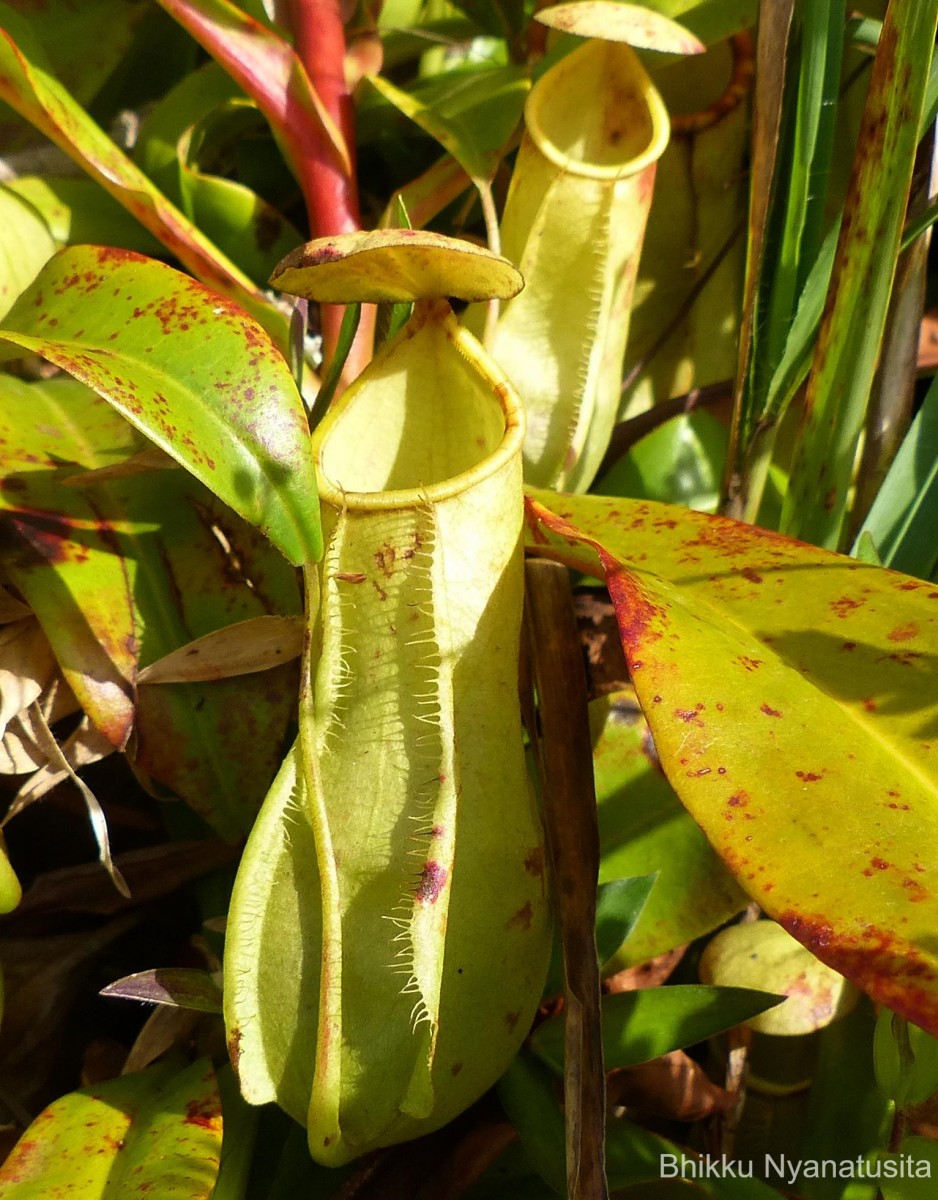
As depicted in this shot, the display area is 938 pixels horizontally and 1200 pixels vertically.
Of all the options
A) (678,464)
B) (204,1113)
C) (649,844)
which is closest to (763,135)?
(678,464)

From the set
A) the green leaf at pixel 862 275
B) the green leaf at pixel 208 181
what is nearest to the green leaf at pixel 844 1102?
the green leaf at pixel 862 275

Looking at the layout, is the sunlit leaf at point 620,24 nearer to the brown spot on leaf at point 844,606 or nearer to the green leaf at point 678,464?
the green leaf at point 678,464

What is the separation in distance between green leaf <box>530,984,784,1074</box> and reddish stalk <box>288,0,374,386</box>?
56cm

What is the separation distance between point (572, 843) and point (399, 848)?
12 cm

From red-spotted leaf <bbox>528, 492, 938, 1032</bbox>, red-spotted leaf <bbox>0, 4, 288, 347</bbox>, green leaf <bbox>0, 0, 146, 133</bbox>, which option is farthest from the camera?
green leaf <bbox>0, 0, 146, 133</bbox>

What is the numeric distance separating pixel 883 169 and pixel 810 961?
0.54 m

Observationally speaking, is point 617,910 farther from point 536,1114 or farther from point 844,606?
point 844,606

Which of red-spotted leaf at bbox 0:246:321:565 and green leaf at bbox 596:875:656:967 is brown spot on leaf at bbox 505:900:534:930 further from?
red-spotted leaf at bbox 0:246:321:565

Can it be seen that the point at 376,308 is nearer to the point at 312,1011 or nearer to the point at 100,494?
the point at 100,494

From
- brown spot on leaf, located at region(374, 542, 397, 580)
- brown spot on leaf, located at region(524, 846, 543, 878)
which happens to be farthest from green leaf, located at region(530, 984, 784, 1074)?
brown spot on leaf, located at region(374, 542, 397, 580)

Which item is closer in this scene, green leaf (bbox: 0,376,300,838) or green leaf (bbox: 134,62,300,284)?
green leaf (bbox: 0,376,300,838)

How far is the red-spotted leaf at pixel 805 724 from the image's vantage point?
17.4 inches

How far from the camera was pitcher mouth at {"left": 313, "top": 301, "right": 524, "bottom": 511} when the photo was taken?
0.64m

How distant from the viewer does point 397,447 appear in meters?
Answer: 0.77
